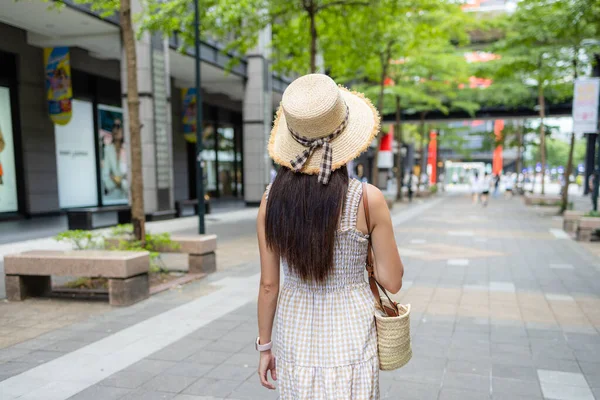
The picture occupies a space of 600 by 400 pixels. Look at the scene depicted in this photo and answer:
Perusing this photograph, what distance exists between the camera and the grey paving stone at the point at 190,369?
3.88m

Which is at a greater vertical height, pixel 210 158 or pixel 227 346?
pixel 210 158

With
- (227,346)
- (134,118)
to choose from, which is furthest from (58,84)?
(227,346)

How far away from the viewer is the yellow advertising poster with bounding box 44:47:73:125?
14828 millimetres

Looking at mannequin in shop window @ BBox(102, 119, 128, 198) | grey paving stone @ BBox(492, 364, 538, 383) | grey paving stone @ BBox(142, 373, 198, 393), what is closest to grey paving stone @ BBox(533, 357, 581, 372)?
grey paving stone @ BBox(492, 364, 538, 383)

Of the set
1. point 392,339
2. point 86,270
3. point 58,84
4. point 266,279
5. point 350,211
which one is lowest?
point 86,270

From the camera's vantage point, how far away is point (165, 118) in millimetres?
15492

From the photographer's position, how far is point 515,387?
361 centimetres

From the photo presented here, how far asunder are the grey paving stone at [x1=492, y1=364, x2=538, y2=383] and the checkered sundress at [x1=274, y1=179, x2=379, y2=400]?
2.53 metres

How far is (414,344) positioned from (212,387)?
202 centimetres

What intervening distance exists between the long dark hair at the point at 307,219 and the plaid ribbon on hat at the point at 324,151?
46 mm

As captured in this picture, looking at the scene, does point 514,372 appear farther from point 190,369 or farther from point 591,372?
point 190,369

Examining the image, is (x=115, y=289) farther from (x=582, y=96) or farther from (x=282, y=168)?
(x=582, y=96)

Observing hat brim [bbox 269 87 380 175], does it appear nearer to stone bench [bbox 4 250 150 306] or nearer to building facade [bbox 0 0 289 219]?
stone bench [bbox 4 250 150 306]

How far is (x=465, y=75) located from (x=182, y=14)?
676 inches
